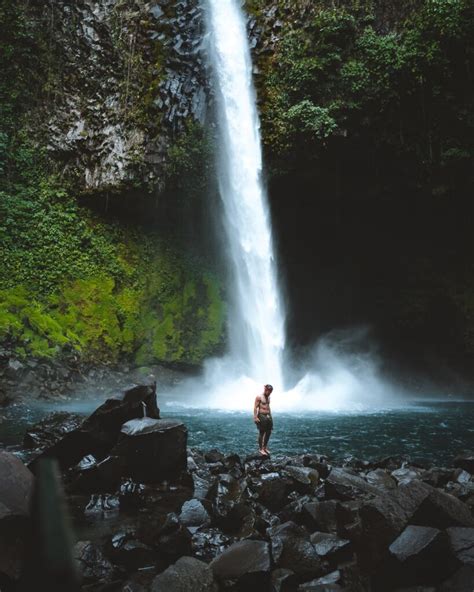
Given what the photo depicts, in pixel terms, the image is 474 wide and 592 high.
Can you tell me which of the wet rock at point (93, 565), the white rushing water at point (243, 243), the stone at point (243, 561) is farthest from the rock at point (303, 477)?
the white rushing water at point (243, 243)

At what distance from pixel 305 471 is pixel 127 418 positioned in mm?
2553

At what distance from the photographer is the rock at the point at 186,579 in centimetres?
345

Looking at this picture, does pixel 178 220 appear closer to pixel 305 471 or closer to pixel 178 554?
pixel 305 471

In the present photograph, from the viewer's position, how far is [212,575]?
11.9 feet

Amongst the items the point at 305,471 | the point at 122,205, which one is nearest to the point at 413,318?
the point at 122,205

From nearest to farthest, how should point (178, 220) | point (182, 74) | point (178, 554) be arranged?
point (178, 554) < point (182, 74) < point (178, 220)

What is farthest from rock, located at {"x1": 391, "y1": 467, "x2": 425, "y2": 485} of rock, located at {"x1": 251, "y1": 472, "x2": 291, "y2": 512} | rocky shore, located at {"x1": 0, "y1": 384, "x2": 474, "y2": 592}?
rock, located at {"x1": 251, "y1": 472, "x2": 291, "y2": 512}

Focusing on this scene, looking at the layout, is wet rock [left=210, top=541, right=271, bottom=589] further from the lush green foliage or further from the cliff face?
the cliff face

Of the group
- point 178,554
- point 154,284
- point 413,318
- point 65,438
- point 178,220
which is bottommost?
point 178,554

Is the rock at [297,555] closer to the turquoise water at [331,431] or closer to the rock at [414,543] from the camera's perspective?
the rock at [414,543]

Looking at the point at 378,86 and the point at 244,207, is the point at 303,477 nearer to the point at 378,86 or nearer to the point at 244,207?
the point at 244,207

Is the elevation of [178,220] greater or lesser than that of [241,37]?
lesser

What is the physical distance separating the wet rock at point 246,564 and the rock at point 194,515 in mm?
992

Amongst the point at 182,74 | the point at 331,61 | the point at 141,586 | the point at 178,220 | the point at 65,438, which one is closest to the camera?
the point at 141,586
